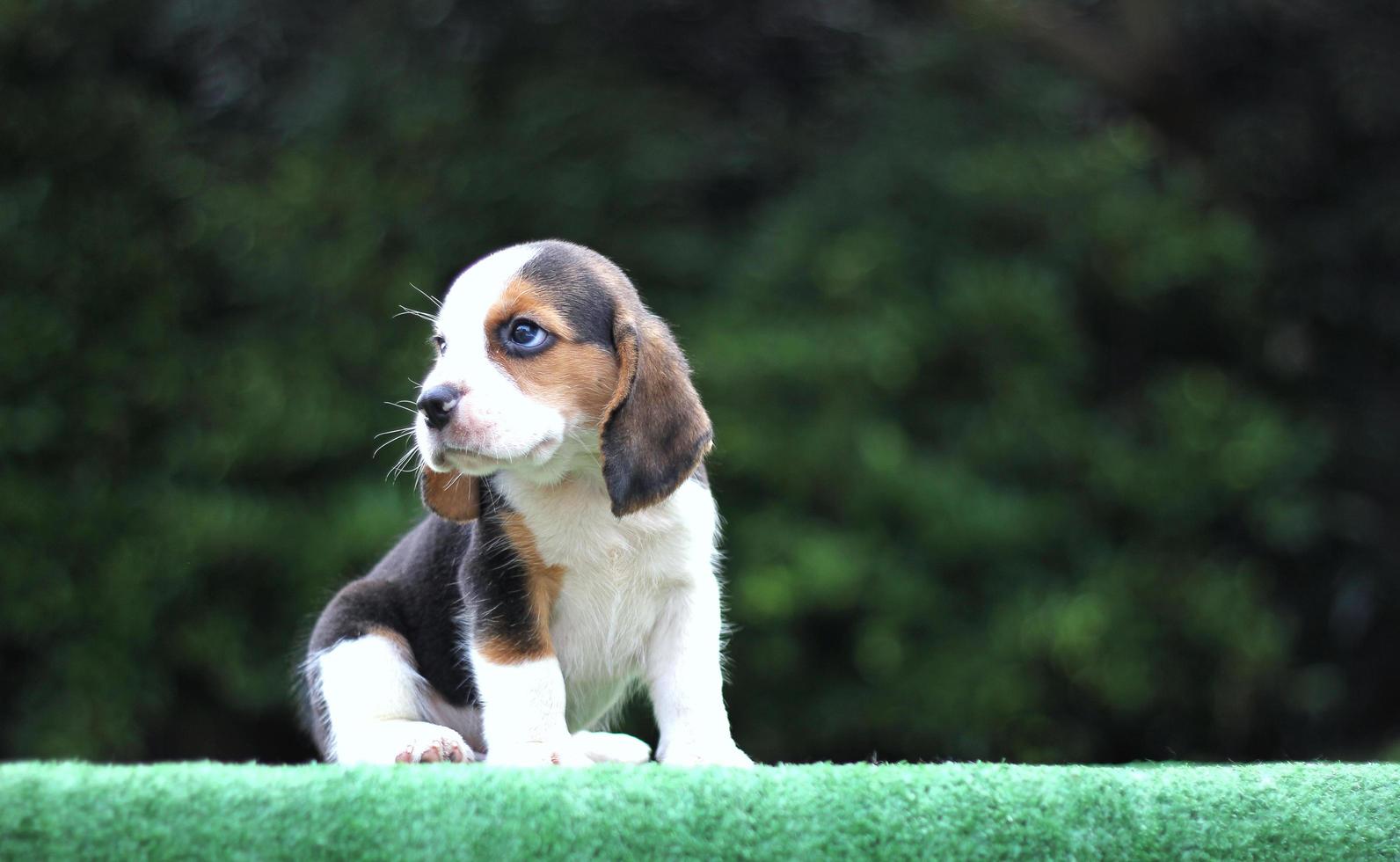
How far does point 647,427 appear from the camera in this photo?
3326 millimetres

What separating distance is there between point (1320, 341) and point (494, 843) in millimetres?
7453

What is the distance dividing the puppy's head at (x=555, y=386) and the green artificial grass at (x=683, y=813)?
738 millimetres

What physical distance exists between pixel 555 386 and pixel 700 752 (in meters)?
0.92

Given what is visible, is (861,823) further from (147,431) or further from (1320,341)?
(1320,341)

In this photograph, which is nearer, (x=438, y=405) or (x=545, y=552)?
(x=438, y=405)

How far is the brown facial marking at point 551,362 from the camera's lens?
10.8ft

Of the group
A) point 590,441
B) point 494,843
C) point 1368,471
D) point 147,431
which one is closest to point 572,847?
point 494,843

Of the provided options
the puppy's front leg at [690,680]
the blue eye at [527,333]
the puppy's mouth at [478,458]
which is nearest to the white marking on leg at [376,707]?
the puppy's front leg at [690,680]

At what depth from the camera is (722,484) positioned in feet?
26.3

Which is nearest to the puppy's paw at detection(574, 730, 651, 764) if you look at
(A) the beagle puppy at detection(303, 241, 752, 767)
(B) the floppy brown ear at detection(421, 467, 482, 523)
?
(A) the beagle puppy at detection(303, 241, 752, 767)

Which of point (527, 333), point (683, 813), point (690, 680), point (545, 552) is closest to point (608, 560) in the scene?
point (545, 552)

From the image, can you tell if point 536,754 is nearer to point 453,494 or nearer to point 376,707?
point 376,707

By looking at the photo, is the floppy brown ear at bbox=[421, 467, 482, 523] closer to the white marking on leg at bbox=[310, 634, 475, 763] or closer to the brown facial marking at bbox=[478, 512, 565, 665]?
the brown facial marking at bbox=[478, 512, 565, 665]

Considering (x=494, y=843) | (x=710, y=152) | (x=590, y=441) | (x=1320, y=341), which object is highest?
(x=710, y=152)
